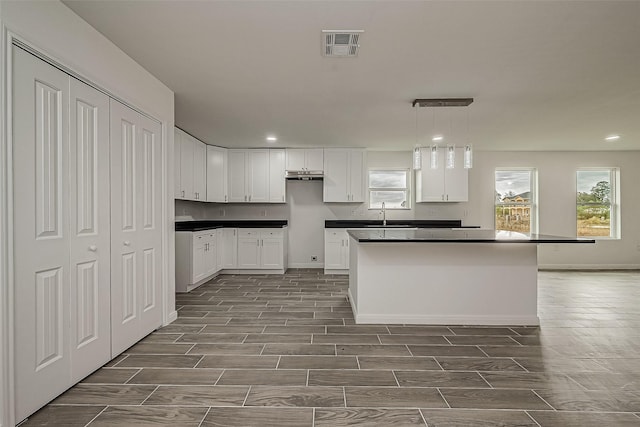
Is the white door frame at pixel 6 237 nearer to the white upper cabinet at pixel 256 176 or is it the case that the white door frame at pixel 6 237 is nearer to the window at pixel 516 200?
the white upper cabinet at pixel 256 176

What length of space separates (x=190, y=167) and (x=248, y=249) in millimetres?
1807

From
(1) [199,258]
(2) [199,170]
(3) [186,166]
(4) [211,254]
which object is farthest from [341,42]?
(4) [211,254]

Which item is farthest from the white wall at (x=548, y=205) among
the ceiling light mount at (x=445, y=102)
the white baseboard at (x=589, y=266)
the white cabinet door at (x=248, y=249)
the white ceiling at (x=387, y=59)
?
the ceiling light mount at (x=445, y=102)

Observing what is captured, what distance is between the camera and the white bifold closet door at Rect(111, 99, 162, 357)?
2.59 meters

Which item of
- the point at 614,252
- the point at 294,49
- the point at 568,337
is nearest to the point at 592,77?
the point at 568,337

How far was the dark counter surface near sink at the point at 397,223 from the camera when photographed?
640cm

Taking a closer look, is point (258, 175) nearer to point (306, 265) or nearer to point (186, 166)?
point (186, 166)

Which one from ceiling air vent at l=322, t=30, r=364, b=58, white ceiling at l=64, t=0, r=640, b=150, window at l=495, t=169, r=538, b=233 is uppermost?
white ceiling at l=64, t=0, r=640, b=150

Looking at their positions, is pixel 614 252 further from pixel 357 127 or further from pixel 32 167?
pixel 32 167

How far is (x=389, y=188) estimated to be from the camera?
6.82 metres

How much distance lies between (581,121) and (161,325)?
5.82 metres

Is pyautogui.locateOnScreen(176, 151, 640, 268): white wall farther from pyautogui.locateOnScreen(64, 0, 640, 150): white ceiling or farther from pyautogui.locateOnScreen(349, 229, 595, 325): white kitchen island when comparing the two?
pyautogui.locateOnScreen(349, 229, 595, 325): white kitchen island

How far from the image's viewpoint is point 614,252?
22.0 ft

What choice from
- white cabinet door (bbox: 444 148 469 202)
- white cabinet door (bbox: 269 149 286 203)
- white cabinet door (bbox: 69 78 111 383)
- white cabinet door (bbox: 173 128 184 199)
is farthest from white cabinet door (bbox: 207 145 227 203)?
white cabinet door (bbox: 444 148 469 202)
